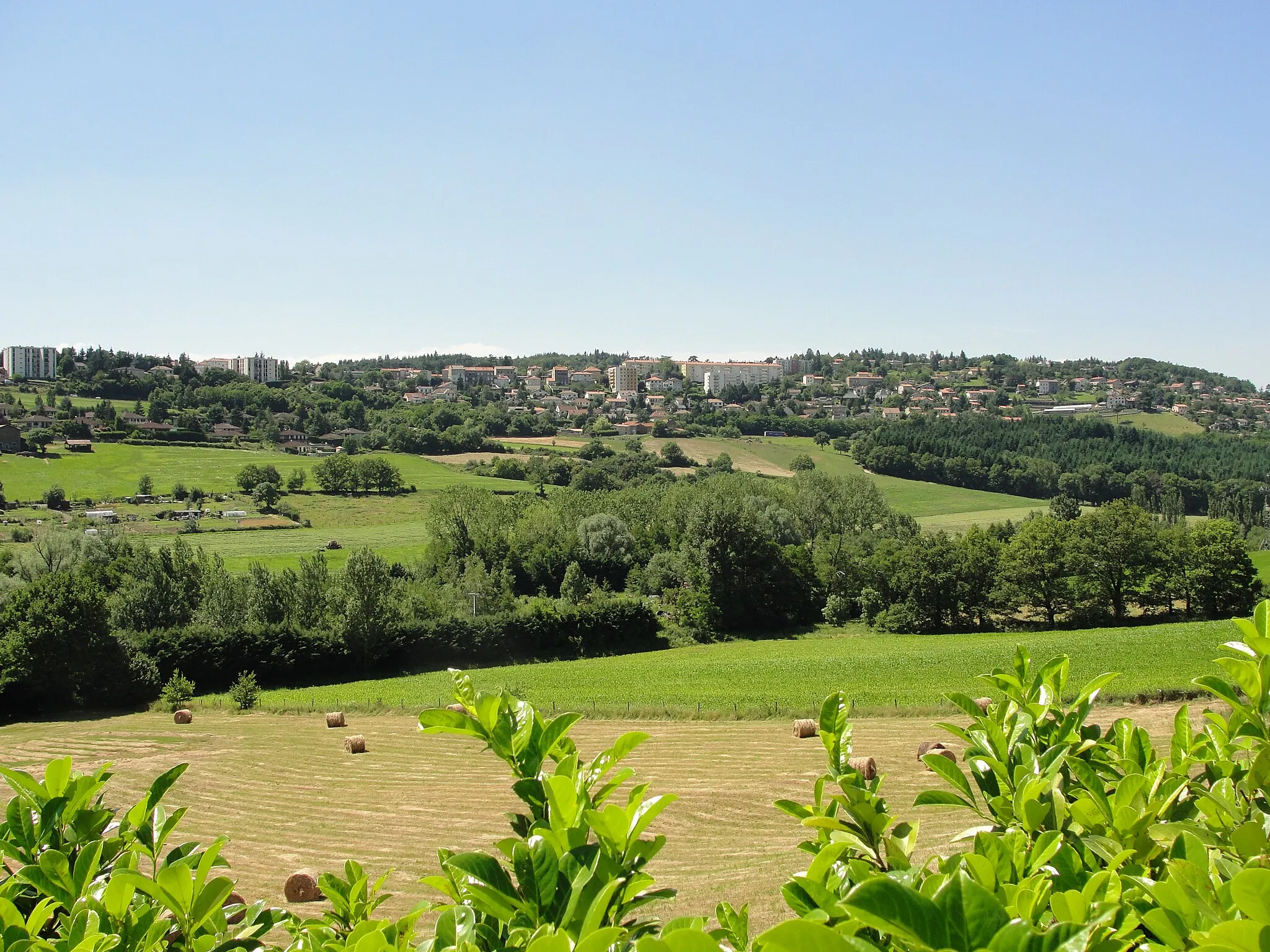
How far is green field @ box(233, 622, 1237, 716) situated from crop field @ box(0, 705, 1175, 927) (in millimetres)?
3354

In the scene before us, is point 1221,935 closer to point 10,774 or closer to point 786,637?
point 10,774

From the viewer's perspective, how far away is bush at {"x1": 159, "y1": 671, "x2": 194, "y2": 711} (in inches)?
1304

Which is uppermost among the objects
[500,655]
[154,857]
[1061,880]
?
[1061,880]

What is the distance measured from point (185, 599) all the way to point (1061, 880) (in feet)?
156

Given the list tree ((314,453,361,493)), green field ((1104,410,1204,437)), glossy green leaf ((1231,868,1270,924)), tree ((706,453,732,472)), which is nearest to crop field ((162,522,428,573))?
tree ((314,453,361,493))

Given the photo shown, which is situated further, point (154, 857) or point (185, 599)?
point (185, 599)

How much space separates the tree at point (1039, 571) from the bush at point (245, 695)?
3750 cm

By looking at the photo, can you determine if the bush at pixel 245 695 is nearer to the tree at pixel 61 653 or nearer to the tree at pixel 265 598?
the tree at pixel 61 653

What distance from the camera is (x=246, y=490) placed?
9088 cm

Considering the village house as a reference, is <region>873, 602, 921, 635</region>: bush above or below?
below

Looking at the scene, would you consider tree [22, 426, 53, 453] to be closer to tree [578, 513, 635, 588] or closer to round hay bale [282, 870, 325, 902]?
tree [578, 513, 635, 588]

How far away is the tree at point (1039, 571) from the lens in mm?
46656

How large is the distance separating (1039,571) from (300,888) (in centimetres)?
4254

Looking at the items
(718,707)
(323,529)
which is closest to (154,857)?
(718,707)
